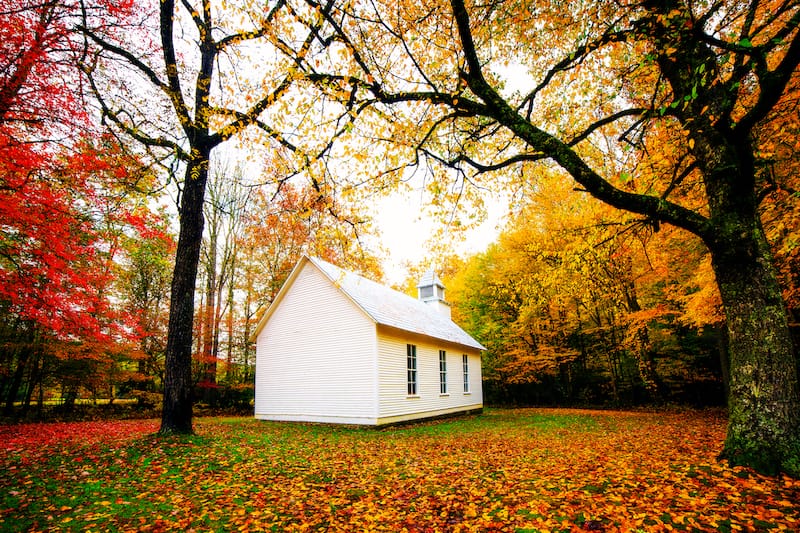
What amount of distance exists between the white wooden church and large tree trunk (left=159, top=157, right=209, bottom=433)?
15.0ft

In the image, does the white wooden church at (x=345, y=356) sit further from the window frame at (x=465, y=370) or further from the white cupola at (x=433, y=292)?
the white cupola at (x=433, y=292)

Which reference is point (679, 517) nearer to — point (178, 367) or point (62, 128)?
point (178, 367)

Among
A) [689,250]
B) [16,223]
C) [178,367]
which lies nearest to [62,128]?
[16,223]

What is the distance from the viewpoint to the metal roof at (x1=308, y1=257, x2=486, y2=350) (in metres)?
12.3

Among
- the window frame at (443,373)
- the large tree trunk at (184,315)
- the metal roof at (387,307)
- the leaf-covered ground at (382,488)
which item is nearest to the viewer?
the leaf-covered ground at (382,488)

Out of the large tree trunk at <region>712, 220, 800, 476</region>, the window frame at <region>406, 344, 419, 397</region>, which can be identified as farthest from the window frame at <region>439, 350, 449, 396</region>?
the large tree trunk at <region>712, 220, 800, 476</region>

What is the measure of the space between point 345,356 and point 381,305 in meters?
2.28

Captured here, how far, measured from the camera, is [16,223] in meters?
7.55

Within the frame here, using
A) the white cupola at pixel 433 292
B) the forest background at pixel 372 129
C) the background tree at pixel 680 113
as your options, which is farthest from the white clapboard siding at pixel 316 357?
the white cupola at pixel 433 292

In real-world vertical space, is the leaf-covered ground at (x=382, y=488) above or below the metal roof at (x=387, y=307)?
below

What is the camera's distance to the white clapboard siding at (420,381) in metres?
12.0

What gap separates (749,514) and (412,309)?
13.5 metres

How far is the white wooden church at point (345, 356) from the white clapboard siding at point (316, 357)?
0.03m

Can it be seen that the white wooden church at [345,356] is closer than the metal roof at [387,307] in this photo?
Yes
